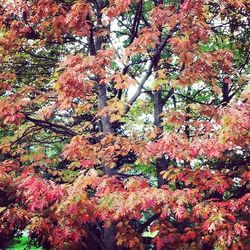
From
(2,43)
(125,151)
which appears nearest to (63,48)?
(2,43)

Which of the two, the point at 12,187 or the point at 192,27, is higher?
the point at 192,27

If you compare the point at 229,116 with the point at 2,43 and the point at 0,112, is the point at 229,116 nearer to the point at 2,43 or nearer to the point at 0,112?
the point at 0,112

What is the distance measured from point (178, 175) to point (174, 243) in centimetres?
115

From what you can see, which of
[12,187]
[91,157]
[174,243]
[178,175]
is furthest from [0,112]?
[174,243]

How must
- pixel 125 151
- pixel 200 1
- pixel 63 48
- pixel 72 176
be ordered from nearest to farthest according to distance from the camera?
1. pixel 200 1
2. pixel 125 151
3. pixel 72 176
4. pixel 63 48

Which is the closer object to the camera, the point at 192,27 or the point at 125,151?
the point at 192,27

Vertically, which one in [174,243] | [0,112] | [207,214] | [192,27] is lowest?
[174,243]

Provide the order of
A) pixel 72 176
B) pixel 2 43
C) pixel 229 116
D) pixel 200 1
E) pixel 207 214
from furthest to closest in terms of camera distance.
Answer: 1. pixel 72 176
2. pixel 2 43
3. pixel 200 1
4. pixel 207 214
5. pixel 229 116

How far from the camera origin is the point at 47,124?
307 inches

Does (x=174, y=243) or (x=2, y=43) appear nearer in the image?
(x=174, y=243)

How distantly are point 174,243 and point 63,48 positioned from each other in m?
6.09

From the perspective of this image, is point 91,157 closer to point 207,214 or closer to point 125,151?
point 125,151

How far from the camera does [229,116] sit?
4.75m

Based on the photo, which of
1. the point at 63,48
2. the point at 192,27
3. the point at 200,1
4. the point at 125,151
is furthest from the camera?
the point at 63,48
